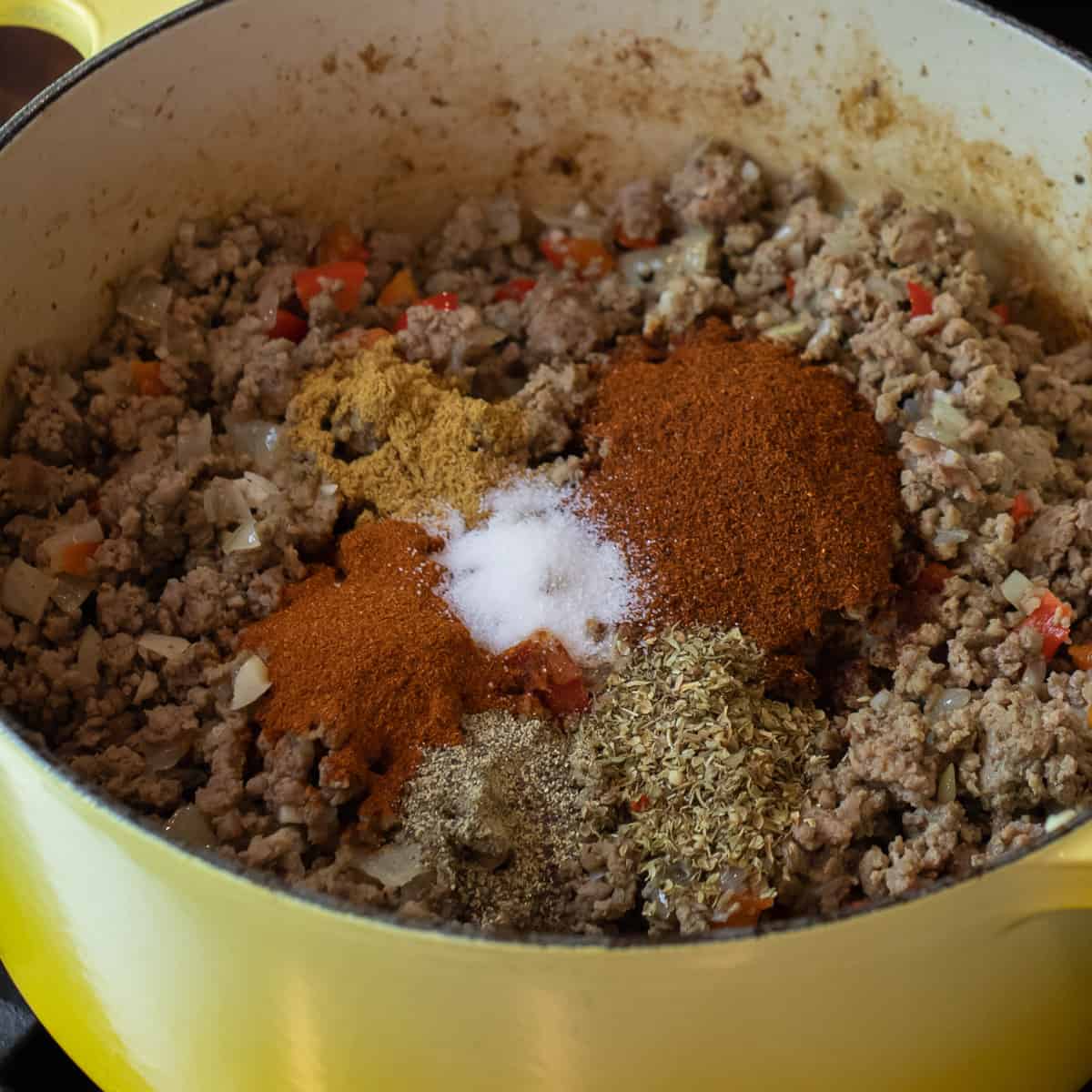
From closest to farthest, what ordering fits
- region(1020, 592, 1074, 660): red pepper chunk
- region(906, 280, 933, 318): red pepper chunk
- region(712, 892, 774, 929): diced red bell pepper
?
region(712, 892, 774, 929): diced red bell pepper < region(1020, 592, 1074, 660): red pepper chunk < region(906, 280, 933, 318): red pepper chunk

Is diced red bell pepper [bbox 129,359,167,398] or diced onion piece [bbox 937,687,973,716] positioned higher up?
diced red bell pepper [bbox 129,359,167,398]

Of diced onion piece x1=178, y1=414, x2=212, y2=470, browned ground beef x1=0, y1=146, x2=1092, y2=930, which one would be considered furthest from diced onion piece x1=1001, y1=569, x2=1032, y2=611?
diced onion piece x1=178, y1=414, x2=212, y2=470

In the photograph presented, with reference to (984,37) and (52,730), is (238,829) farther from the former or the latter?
(984,37)

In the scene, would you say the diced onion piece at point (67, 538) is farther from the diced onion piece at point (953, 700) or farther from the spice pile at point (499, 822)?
the diced onion piece at point (953, 700)

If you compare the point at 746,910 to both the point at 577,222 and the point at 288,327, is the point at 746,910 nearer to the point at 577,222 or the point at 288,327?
the point at 288,327

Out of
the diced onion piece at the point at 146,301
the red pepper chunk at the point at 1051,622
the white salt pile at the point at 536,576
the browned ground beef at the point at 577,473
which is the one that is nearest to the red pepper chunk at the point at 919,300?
the browned ground beef at the point at 577,473

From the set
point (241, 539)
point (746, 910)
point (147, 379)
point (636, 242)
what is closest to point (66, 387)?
point (147, 379)

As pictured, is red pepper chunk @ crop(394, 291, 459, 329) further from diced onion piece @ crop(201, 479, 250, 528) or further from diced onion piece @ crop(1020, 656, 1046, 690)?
diced onion piece @ crop(1020, 656, 1046, 690)
